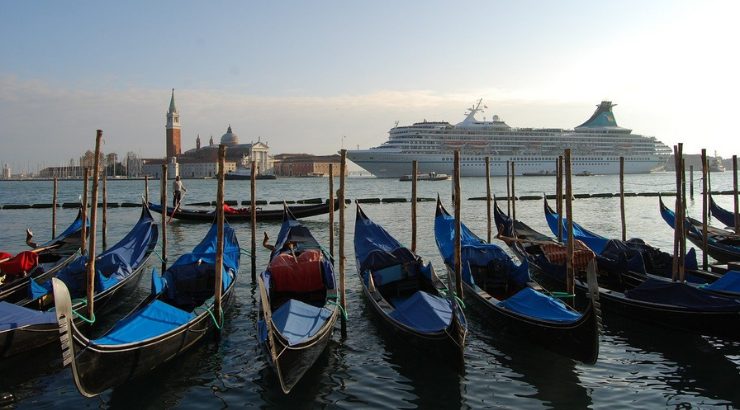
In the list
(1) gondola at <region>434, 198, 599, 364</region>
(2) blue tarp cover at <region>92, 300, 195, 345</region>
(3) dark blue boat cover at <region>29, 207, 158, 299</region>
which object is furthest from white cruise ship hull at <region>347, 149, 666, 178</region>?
(2) blue tarp cover at <region>92, 300, 195, 345</region>

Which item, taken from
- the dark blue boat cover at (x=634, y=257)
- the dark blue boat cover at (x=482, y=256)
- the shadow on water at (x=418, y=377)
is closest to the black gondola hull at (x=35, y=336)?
the shadow on water at (x=418, y=377)

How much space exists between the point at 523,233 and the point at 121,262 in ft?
23.0

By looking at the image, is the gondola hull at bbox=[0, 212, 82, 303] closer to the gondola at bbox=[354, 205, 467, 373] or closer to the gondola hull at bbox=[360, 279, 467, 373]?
the gondola at bbox=[354, 205, 467, 373]

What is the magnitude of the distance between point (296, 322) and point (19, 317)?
8.68 feet

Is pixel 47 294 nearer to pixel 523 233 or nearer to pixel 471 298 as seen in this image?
pixel 471 298

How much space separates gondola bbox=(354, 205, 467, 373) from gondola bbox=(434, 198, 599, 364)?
0.51 metres

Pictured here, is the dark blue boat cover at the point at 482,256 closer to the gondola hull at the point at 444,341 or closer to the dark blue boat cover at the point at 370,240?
the dark blue boat cover at the point at 370,240

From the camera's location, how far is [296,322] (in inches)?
201

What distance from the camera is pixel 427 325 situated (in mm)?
5164

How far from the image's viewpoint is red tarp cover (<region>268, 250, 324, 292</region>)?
6699 mm

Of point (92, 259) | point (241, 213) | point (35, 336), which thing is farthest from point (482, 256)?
point (241, 213)

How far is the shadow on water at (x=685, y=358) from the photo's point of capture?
15.3 feet

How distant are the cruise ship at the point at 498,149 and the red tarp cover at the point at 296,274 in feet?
149

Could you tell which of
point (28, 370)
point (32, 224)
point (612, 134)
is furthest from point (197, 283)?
point (612, 134)
